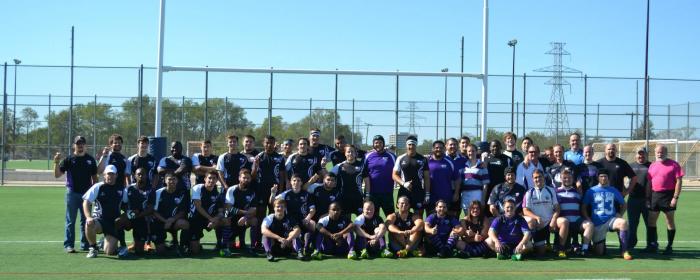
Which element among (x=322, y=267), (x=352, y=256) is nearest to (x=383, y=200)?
(x=352, y=256)

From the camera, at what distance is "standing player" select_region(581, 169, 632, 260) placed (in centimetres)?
933

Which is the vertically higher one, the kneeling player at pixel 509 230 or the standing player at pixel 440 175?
the standing player at pixel 440 175

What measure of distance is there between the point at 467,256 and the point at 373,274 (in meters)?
1.80

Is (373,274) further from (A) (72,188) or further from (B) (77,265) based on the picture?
(A) (72,188)

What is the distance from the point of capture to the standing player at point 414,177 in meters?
9.45

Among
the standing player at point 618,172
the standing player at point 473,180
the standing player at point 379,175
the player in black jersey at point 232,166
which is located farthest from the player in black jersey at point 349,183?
the standing player at point 618,172

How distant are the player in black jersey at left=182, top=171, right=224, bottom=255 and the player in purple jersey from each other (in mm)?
3279

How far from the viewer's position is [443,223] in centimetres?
916

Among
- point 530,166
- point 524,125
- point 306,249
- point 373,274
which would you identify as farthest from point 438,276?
point 524,125

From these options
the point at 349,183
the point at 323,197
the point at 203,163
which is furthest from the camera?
the point at 203,163

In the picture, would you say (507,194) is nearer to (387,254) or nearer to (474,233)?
(474,233)

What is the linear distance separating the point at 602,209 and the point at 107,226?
673 centimetres

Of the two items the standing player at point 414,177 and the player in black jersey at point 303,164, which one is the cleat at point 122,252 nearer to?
the player in black jersey at point 303,164

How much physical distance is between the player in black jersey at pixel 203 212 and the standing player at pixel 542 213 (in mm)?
4220
